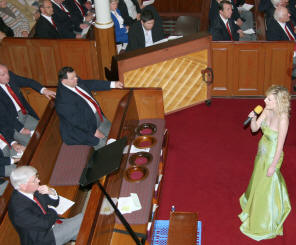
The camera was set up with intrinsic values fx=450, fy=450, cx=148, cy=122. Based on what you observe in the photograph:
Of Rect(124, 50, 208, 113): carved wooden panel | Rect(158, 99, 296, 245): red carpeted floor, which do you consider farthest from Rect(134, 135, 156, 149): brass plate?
Rect(124, 50, 208, 113): carved wooden panel

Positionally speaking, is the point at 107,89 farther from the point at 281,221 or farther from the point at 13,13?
the point at 13,13

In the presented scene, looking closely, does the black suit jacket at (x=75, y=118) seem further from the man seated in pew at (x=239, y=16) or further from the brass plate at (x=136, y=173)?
the man seated in pew at (x=239, y=16)

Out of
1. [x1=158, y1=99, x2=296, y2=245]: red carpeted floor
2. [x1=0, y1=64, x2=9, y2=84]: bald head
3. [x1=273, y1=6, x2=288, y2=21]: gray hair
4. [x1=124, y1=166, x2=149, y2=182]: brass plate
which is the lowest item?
[x1=158, y1=99, x2=296, y2=245]: red carpeted floor

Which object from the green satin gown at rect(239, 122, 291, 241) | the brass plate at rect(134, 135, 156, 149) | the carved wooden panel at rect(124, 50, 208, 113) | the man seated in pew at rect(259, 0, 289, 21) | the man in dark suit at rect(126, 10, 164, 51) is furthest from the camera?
the man seated in pew at rect(259, 0, 289, 21)

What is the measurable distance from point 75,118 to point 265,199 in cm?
247

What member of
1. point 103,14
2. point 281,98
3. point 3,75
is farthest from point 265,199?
point 103,14

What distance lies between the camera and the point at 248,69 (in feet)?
24.0

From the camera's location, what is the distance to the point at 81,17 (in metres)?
9.18

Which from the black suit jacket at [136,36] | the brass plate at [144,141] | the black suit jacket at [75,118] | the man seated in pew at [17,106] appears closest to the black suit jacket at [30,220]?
the black suit jacket at [75,118]

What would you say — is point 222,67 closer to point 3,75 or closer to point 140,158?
point 140,158

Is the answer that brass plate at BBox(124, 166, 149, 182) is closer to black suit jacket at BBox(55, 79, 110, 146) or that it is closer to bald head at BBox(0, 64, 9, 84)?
black suit jacket at BBox(55, 79, 110, 146)

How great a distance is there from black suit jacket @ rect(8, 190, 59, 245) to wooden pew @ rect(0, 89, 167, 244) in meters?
0.22

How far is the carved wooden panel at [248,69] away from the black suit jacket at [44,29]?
3219 mm

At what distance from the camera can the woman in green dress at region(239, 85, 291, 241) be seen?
441 centimetres
